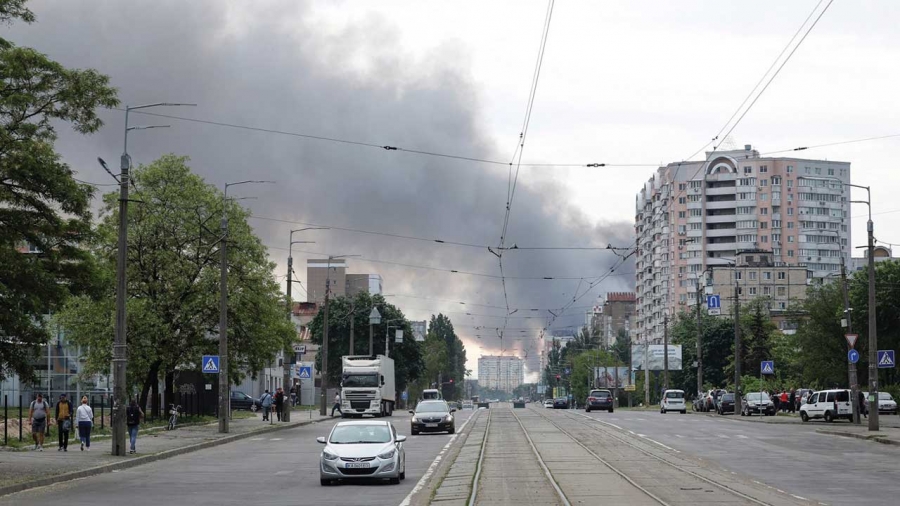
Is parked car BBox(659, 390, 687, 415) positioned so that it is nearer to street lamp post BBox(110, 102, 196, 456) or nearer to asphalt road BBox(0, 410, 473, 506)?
asphalt road BBox(0, 410, 473, 506)

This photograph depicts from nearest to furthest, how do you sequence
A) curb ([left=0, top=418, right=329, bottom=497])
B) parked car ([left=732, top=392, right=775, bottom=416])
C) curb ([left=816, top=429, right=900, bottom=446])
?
curb ([left=0, top=418, right=329, bottom=497]) < curb ([left=816, top=429, right=900, bottom=446]) < parked car ([left=732, top=392, right=775, bottom=416])

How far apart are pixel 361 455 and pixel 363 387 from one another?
46.7m

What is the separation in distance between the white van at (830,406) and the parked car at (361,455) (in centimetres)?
3873

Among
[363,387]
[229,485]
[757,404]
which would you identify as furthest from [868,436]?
[363,387]

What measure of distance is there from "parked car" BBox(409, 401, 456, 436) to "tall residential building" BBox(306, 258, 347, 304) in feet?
433

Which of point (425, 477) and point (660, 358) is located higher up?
point (660, 358)

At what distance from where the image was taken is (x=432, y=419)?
1848 inches

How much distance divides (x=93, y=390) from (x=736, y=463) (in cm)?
6565

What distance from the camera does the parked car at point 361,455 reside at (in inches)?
942

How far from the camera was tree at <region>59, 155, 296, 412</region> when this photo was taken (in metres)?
52.2

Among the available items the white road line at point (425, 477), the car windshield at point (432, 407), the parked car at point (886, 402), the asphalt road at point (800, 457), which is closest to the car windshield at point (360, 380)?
the asphalt road at point (800, 457)

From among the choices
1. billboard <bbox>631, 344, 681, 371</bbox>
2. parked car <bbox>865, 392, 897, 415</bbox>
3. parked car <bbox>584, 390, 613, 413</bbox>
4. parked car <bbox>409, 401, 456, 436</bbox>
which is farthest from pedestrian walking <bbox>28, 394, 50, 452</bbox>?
billboard <bbox>631, 344, 681, 371</bbox>

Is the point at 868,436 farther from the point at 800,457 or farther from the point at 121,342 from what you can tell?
the point at 121,342

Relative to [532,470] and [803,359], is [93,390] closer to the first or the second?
[803,359]
